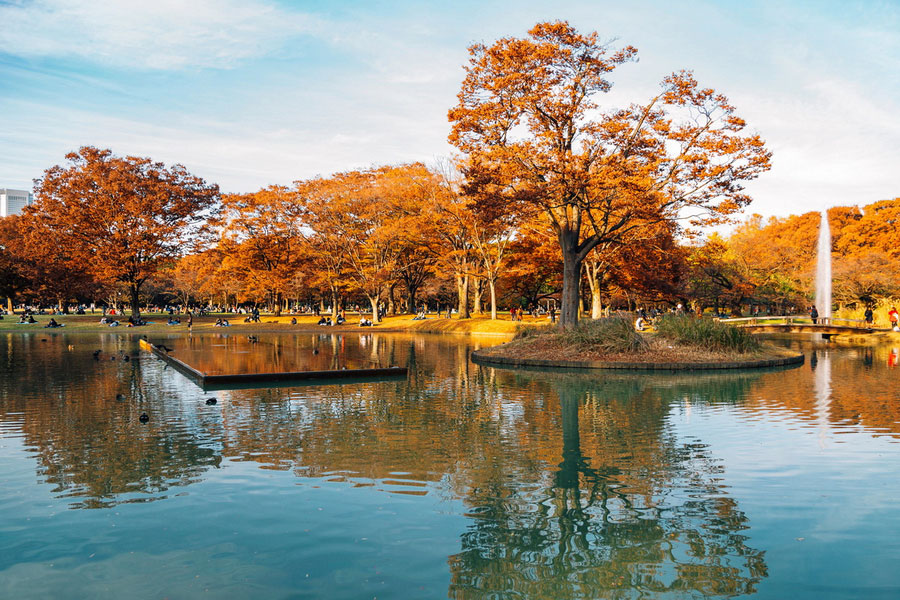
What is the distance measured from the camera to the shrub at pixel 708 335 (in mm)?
23703

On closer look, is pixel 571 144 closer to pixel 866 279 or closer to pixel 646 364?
pixel 646 364

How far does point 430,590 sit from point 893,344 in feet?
127

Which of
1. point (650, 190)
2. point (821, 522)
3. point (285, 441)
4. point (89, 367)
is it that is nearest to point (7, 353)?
point (89, 367)

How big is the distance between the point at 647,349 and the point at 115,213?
176 ft

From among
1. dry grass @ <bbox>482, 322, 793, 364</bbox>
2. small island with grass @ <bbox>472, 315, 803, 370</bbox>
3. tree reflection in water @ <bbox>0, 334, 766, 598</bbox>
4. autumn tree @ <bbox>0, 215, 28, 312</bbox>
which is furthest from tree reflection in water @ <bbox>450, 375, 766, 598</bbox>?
autumn tree @ <bbox>0, 215, 28, 312</bbox>

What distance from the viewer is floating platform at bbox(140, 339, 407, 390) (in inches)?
695

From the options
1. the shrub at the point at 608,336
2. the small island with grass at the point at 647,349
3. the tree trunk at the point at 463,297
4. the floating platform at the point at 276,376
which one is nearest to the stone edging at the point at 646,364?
the small island with grass at the point at 647,349

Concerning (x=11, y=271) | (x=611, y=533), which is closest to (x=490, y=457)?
(x=611, y=533)

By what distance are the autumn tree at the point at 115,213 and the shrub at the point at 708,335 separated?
50.6m

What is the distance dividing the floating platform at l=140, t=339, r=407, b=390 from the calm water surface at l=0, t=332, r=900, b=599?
2.71 meters

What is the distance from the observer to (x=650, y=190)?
2770 cm

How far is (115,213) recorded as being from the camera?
195 feet

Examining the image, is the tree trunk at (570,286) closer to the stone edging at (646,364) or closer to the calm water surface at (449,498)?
the stone edging at (646,364)

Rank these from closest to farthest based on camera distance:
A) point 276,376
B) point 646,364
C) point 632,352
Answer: point 276,376 < point 646,364 < point 632,352
